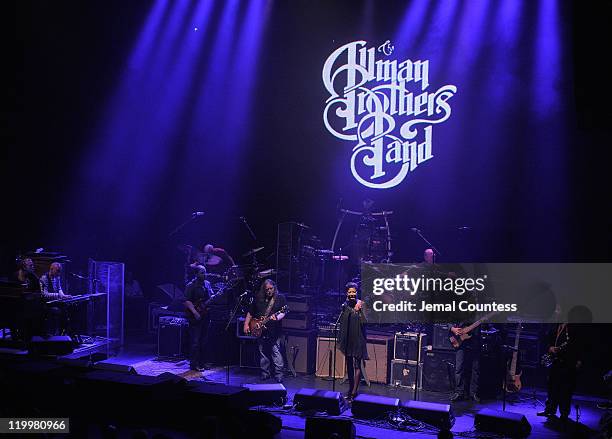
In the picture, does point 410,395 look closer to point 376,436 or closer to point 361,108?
point 376,436

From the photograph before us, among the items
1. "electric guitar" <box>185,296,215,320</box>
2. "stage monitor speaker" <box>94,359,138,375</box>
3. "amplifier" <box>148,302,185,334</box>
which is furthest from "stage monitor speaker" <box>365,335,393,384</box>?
"amplifier" <box>148,302,185,334</box>

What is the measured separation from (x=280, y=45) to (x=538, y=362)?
948 cm

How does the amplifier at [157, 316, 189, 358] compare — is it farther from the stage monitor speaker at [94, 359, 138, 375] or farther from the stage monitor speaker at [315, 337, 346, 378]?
the stage monitor speaker at [94, 359, 138, 375]

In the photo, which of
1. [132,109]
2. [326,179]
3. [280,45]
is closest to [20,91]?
[132,109]

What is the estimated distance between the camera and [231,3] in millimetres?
A: 13906

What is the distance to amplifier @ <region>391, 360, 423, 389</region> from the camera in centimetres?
1101

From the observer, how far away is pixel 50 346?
10.4 m

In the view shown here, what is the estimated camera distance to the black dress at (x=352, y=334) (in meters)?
9.95

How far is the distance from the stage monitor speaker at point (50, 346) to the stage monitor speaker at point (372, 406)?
219 inches

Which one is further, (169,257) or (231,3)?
(169,257)

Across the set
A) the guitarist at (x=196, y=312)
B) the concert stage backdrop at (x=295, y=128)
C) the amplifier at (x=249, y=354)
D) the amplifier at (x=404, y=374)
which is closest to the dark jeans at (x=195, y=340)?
the guitarist at (x=196, y=312)

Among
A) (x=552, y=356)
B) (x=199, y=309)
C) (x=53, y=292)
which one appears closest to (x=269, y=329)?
(x=199, y=309)

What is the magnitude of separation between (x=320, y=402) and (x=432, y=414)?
1.73m

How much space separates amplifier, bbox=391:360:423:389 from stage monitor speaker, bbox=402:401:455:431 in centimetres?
247
